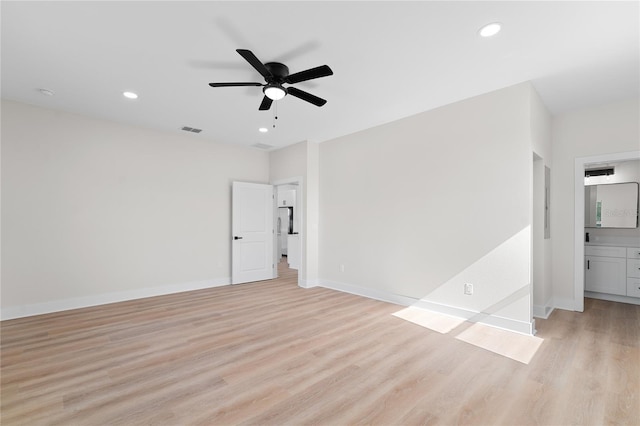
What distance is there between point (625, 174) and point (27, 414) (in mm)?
A: 7741

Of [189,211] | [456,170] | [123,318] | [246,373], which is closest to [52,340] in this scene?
[123,318]

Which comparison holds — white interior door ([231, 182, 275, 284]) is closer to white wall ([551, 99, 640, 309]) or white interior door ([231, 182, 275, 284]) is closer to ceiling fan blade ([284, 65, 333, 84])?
ceiling fan blade ([284, 65, 333, 84])

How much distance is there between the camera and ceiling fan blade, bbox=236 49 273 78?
2331mm

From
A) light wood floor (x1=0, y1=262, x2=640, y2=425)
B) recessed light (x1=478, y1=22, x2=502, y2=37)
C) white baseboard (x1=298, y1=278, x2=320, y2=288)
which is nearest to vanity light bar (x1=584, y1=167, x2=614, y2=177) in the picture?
light wood floor (x1=0, y1=262, x2=640, y2=425)

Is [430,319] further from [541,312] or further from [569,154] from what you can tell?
[569,154]

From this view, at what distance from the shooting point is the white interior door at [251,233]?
19.4 feet

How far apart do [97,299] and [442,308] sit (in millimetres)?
5109

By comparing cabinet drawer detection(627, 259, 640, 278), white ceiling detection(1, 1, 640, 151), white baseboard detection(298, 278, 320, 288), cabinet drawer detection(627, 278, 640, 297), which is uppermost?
white ceiling detection(1, 1, 640, 151)

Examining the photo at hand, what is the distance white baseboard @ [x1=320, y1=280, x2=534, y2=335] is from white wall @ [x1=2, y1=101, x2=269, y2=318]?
8.60 feet

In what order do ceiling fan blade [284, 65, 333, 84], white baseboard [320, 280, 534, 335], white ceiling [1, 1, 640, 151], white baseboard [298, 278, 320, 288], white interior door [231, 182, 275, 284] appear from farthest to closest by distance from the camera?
white interior door [231, 182, 275, 284], white baseboard [298, 278, 320, 288], white baseboard [320, 280, 534, 335], ceiling fan blade [284, 65, 333, 84], white ceiling [1, 1, 640, 151]

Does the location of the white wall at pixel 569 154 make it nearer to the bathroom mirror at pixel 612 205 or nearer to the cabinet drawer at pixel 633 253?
the cabinet drawer at pixel 633 253

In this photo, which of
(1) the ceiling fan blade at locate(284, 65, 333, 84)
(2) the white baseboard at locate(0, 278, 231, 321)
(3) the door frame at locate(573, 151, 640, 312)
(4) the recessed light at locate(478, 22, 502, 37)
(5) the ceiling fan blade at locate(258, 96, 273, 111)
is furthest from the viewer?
(3) the door frame at locate(573, 151, 640, 312)

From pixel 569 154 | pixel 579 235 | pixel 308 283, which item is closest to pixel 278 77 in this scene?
pixel 308 283

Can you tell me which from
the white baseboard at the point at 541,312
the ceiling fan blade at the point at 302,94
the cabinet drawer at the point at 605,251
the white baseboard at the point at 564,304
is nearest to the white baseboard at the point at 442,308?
the white baseboard at the point at 541,312
